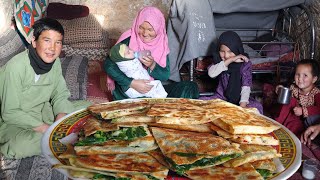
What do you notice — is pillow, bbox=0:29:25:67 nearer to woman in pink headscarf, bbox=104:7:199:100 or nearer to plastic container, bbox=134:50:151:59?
woman in pink headscarf, bbox=104:7:199:100

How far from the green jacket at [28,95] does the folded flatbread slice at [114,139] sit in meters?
1.08

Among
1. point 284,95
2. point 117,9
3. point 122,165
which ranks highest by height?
point 117,9

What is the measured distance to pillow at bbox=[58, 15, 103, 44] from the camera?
443 centimetres

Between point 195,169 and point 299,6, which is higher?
point 299,6

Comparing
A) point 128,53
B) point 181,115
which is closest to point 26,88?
point 128,53

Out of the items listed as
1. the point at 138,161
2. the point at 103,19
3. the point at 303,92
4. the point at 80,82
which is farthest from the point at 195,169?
the point at 103,19

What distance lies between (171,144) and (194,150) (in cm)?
8

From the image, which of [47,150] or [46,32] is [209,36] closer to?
[46,32]

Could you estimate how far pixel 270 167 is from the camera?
1111 mm

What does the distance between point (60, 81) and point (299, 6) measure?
2.88 m

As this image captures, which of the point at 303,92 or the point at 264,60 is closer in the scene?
the point at 303,92

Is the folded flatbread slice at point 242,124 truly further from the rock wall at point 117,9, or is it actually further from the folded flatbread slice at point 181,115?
the rock wall at point 117,9

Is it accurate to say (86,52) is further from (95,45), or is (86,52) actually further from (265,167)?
(265,167)

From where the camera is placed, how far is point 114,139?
1.23 meters
